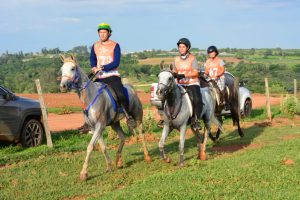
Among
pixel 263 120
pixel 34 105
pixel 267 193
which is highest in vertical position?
pixel 34 105

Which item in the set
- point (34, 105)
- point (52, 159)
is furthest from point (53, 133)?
point (52, 159)

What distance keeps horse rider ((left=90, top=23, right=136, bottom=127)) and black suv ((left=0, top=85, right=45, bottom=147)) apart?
3.91m

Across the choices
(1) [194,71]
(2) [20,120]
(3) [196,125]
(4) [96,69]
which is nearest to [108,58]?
(4) [96,69]

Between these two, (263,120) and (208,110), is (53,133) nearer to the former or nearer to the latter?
(208,110)

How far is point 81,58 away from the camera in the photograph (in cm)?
5978

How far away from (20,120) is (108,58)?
4.48 metres

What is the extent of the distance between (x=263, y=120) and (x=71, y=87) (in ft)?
43.0

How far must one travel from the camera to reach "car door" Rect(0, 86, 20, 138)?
41.1 feet

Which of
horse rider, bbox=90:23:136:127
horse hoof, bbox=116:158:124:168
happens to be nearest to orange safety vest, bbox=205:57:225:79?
horse rider, bbox=90:23:136:127

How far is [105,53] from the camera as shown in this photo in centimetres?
1001

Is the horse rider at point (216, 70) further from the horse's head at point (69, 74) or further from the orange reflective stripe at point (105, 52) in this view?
the horse's head at point (69, 74)

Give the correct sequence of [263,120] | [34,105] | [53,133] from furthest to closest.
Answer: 1. [263,120]
2. [53,133]
3. [34,105]

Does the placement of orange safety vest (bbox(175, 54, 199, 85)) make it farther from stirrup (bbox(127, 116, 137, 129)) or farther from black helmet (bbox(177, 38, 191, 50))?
stirrup (bbox(127, 116, 137, 129))

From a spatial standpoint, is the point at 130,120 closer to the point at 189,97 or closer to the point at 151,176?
the point at 189,97
